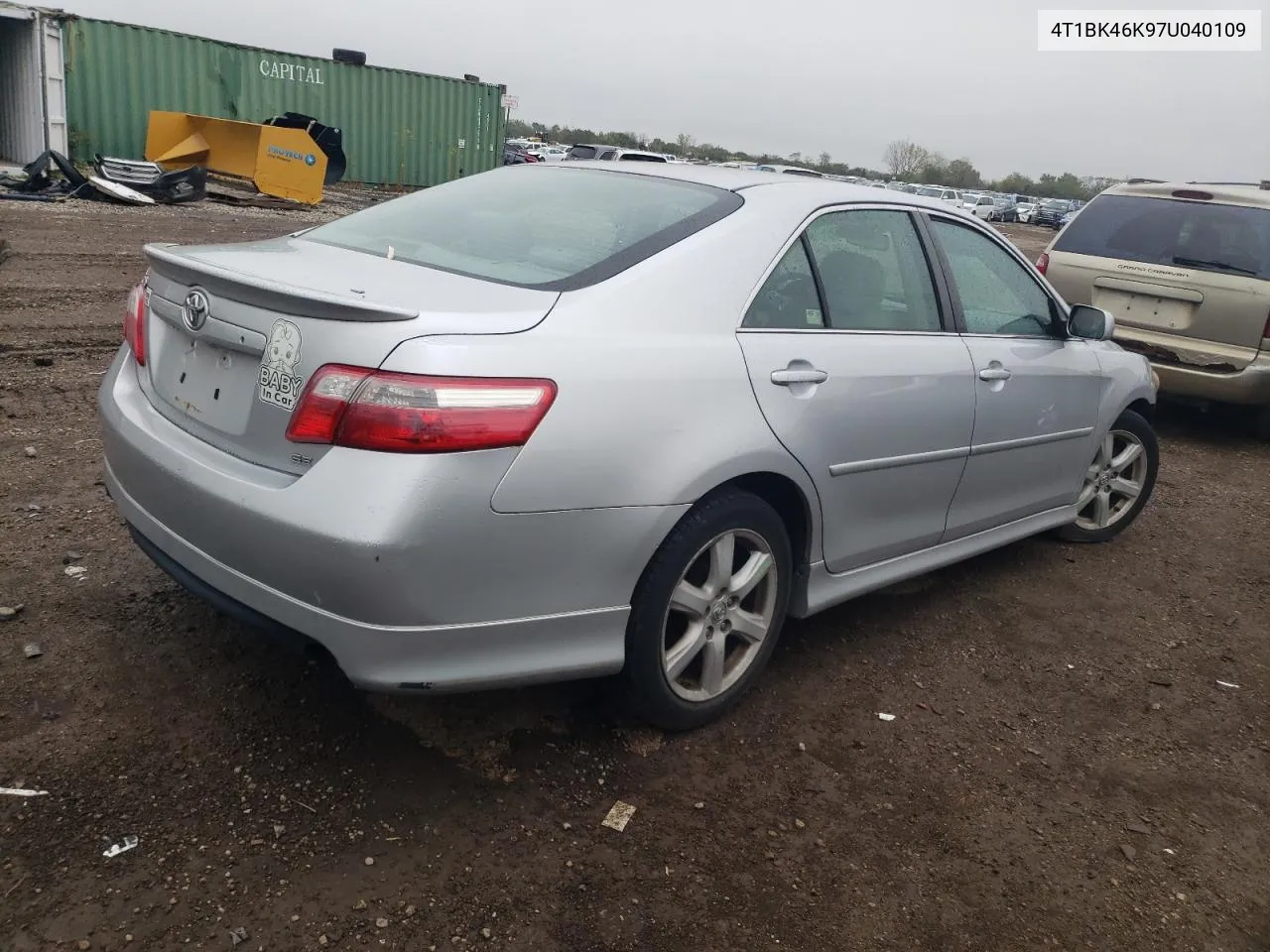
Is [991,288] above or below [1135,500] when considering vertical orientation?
above

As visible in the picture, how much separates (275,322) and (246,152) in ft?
57.3

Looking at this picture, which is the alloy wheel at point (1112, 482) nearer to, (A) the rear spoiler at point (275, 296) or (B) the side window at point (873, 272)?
(B) the side window at point (873, 272)

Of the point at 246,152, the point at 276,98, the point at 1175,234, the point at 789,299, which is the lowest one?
the point at 789,299

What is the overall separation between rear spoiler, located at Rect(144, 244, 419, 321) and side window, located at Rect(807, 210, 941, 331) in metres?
1.44

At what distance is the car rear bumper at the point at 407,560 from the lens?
2168 mm

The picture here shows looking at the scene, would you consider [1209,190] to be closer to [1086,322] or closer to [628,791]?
[1086,322]

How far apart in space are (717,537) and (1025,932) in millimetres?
1167

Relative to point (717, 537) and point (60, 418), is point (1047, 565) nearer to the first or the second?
point (717, 537)

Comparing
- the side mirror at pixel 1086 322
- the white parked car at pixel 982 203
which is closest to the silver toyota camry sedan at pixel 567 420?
the side mirror at pixel 1086 322

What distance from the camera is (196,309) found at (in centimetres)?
256

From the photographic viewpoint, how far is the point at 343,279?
248 cm

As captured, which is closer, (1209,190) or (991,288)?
(991,288)

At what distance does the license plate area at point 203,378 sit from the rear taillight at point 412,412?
250mm

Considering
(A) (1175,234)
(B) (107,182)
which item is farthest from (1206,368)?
(B) (107,182)
